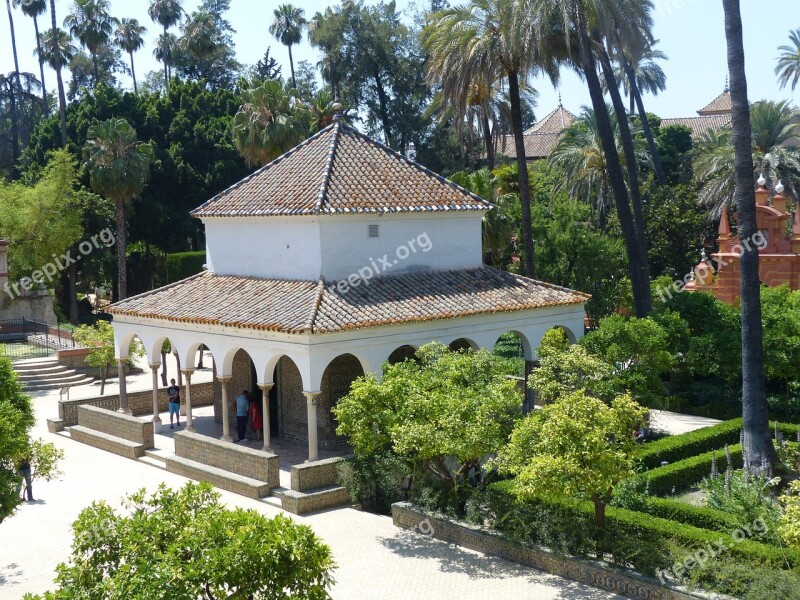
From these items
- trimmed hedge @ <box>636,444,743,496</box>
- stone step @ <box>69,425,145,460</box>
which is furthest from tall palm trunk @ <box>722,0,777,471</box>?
Result: stone step @ <box>69,425,145,460</box>

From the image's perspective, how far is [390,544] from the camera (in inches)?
655

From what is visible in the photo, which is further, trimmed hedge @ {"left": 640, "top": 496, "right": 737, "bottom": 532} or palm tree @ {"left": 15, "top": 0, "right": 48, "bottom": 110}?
palm tree @ {"left": 15, "top": 0, "right": 48, "bottom": 110}

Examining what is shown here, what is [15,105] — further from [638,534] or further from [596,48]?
[638,534]

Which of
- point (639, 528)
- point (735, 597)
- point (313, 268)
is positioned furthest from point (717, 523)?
point (313, 268)

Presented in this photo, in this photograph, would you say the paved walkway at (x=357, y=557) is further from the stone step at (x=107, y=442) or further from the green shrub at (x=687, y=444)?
the green shrub at (x=687, y=444)

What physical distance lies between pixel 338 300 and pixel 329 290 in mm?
532

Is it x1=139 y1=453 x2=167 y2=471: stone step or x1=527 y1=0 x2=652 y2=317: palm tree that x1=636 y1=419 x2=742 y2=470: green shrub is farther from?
x1=139 y1=453 x2=167 y2=471: stone step

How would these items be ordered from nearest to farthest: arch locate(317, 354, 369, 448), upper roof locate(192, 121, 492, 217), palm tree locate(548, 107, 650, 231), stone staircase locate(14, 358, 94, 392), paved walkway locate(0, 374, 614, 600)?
1. paved walkway locate(0, 374, 614, 600)
2. arch locate(317, 354, 369, 448)
3. upper roof locate(192, 121, 492, 217)
4. stone staircase locate(14, 358, 94, 392)
5. palm tree locate(548, 107, 650, 231)

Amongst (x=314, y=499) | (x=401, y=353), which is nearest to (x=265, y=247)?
(x=401, y=353)

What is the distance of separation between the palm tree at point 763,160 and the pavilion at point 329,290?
20.1 meters

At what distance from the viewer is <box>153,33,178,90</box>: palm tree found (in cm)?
7381

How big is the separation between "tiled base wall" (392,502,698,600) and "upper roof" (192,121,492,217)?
7777mm

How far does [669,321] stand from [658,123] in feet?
133

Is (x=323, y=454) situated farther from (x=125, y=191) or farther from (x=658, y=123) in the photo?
(x=658, y=123)
